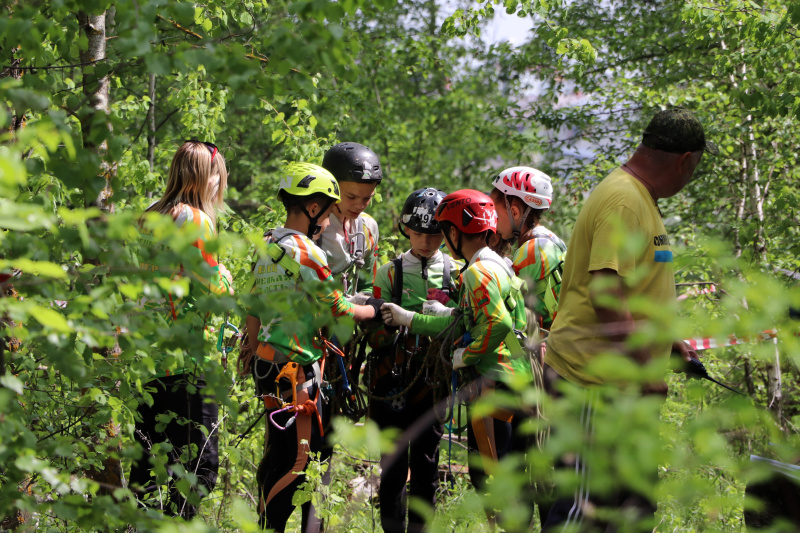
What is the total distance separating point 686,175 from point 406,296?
180 centimetres

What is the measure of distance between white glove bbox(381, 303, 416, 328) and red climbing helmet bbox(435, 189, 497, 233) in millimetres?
550

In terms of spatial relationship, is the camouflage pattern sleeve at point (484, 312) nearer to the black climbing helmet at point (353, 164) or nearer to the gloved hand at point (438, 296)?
the gloved hand at point (438, 296)

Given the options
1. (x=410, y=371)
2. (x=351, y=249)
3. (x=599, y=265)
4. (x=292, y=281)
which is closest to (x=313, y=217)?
(x=292, y=281)

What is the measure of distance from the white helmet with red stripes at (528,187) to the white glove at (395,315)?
98 centimetres

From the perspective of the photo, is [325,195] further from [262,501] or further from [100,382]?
[262,501]

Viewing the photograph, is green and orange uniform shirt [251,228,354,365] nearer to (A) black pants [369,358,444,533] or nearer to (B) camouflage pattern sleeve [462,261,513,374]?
(B) camouflage pattern sleeve [462,261,513,374]

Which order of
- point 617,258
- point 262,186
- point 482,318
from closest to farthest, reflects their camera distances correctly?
point 617,258
point 482,318
point 262,186

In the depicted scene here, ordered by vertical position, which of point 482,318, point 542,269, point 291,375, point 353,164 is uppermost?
point 353,164

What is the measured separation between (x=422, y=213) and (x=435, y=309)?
25.5 inches

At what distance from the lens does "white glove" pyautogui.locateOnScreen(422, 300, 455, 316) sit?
3.97 m

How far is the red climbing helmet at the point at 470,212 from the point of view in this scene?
3766 mm

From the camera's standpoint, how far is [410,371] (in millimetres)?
4164

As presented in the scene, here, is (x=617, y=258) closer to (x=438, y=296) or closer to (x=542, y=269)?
(x=542, y=269)

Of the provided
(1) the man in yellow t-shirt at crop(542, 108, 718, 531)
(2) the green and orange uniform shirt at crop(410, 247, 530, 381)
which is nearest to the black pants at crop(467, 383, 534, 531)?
(2) the green and orange uniform shirt at crop(410, 247, 530, 381)
